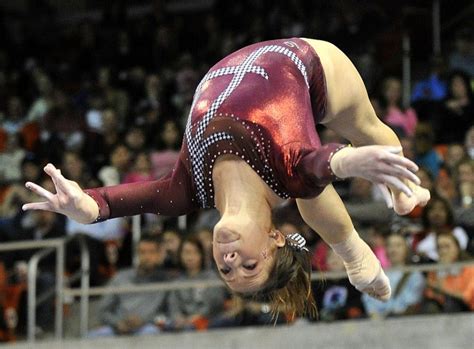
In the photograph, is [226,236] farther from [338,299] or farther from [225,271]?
[338,299]

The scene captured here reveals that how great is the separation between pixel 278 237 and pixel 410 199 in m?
0.51

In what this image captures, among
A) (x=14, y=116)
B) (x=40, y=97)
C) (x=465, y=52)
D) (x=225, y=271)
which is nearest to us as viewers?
(x=225, y=271)

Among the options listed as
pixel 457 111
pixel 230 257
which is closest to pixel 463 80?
pixel 457 111

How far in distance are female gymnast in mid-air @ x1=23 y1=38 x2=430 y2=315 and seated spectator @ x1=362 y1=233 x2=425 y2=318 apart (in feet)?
6.49

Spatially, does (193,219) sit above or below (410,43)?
below

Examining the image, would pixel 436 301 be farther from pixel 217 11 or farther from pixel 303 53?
pixel 217 11

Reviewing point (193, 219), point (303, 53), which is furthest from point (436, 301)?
point (303, 53)

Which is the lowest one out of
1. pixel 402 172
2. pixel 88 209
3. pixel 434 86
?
pixel 88 209

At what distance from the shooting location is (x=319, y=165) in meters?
3.40


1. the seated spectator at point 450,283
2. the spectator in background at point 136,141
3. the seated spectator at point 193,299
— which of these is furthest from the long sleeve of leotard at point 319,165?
the spectator in background at point 136,141

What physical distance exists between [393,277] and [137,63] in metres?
3.82

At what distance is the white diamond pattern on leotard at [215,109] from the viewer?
12.1 ft

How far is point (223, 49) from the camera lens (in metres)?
8.88

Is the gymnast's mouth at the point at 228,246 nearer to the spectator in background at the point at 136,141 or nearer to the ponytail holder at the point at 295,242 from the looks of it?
the ponytail holder at the point at 295,242
